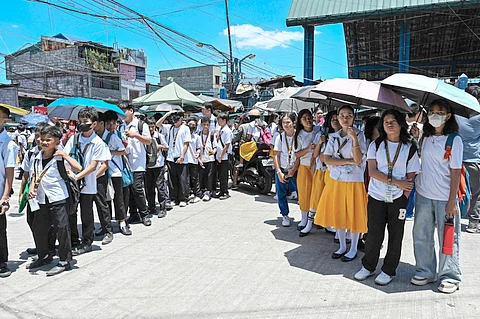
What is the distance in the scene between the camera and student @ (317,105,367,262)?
4.00m

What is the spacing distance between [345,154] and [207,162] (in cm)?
384

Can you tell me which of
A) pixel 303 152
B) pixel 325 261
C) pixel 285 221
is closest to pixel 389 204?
pixel 325 261

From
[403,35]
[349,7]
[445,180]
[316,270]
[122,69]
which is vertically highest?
[122,69]

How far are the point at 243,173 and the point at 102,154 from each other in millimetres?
4537

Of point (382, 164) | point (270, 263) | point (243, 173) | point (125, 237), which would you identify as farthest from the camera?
point (243, 173)

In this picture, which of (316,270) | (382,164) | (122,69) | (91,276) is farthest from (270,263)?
(122,69)

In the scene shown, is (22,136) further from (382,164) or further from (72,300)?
(382,164)

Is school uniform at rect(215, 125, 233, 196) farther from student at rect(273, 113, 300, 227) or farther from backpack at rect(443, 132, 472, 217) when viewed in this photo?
backpack at rect(443, 132, 472, 217)

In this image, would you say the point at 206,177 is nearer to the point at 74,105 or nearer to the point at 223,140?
the point at 223,140

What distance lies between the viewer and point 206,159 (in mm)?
7426

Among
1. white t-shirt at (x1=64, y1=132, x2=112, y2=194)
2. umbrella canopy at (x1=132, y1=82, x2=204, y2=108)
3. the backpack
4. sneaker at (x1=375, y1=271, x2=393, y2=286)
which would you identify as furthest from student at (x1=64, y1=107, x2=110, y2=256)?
umbrella canopy at (x1=132, y1=82, x2=204, y2=108)

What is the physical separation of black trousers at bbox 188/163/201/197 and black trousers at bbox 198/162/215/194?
202 millimetres

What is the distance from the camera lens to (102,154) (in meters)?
4.34

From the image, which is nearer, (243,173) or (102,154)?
(102,154)
